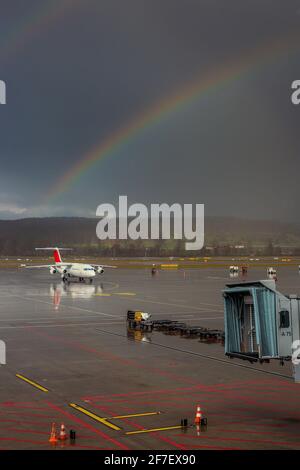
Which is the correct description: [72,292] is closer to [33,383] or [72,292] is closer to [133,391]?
[33,383]

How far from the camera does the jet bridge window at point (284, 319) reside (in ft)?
74.1

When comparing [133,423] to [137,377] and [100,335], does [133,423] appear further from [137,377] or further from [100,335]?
[100,335]

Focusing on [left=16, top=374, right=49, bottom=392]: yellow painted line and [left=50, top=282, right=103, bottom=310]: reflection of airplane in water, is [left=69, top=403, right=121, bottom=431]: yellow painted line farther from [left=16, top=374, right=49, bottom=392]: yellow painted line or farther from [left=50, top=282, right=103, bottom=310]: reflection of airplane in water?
[left=50, top=282, right=103, bottom=310]: reflection of airplane in water

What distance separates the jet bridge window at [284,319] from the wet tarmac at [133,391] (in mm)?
Result: 3585

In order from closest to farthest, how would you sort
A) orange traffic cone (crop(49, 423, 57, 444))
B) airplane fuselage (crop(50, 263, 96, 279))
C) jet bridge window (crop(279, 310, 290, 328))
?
orange traffic cone (crop(49, 423, 57, 444)) < jet bridge window (crop(279, 310, 290, 328)) < airplane fuselage (crop(50, 263, 96, 279))

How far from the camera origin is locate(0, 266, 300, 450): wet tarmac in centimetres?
2058

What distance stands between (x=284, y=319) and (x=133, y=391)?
8.39 metres

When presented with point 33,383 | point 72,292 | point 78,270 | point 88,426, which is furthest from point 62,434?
point 78,270

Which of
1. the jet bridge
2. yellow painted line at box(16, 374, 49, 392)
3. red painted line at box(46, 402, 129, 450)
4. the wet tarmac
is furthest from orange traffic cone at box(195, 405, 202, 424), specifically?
yellow painted line at box(16, 374, 49, 392)

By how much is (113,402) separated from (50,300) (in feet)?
163

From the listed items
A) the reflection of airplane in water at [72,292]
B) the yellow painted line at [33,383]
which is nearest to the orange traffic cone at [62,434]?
the yellow painted line at [33,383]

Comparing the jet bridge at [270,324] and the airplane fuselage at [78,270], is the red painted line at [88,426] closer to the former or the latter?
the jet bridge at [270,324]

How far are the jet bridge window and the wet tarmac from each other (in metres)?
3.58
